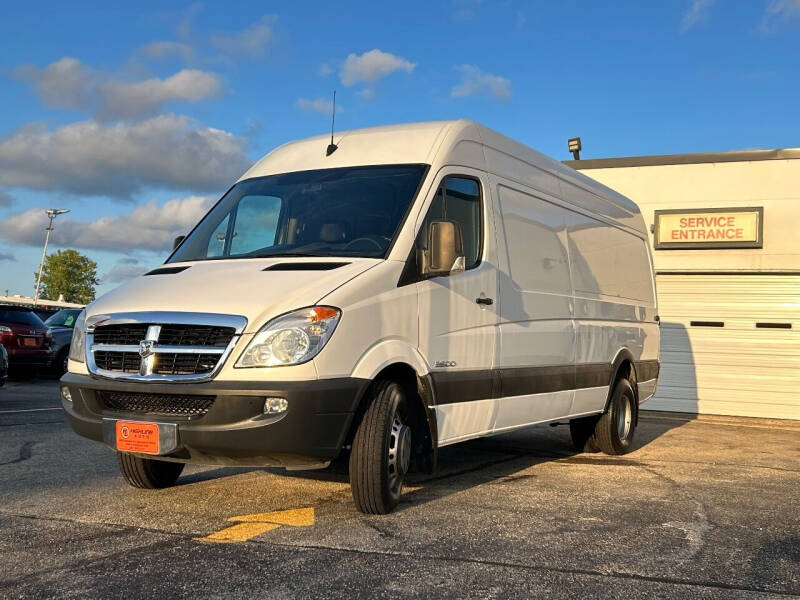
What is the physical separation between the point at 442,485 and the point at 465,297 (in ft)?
4.76

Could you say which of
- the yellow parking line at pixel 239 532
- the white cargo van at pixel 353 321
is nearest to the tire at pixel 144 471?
the white cargo van at pixel 353 321

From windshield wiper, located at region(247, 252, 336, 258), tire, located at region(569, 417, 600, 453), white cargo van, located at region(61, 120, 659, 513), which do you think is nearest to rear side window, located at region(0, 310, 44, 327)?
white cargo van, located at region(61, 120, 659, 513)

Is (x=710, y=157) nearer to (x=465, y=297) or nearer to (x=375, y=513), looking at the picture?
(x=465, y=297)

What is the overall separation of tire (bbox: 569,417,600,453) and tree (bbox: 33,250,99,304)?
7785 centimetres

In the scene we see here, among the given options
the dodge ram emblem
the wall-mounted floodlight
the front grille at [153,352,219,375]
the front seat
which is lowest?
the front grille at [153,352,219,375]

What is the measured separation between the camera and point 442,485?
6344 mm

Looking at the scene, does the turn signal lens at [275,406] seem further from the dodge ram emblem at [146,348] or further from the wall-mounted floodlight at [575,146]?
the wall-mounted floodlight at [575,146]

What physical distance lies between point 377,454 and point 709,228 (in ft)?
40.7

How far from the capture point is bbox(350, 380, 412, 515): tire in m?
4.93

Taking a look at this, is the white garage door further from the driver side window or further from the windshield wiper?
the windshield wiper

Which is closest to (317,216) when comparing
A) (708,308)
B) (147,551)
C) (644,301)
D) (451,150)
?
(451,150)

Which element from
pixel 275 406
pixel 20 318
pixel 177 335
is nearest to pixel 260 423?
pixel 275 406

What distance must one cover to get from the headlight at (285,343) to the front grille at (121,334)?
687 mm

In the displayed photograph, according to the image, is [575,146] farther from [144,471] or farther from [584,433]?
[144,471]
